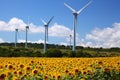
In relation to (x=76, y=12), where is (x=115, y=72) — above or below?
below

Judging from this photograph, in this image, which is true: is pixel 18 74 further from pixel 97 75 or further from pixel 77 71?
pixel 97 75

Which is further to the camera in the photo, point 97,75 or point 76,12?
point 76,12

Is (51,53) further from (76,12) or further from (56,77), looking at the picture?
(56,77)

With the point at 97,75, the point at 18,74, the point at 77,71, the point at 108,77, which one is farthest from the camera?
the point at 108,77

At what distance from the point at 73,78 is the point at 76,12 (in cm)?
4778

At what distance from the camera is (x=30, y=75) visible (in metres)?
12.2

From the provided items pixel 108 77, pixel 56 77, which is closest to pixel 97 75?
pixel 108 77

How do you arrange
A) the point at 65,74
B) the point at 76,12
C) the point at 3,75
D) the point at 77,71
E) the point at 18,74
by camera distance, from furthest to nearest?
the point at 76,12
the point at 77,71
the point at 65,74
the point at 18,74
the point at 3,75

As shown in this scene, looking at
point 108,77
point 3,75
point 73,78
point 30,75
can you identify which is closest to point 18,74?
point 30,75

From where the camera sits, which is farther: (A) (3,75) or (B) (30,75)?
(B) (30,75)

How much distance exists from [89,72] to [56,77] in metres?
3.54

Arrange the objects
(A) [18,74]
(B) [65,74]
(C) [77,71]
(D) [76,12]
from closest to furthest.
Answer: (A) [18,74] → (B) [65,74] → (C) [77,71] → (D) [76,12]

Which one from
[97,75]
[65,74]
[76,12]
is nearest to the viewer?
[65,74]

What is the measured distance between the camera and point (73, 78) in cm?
1366
